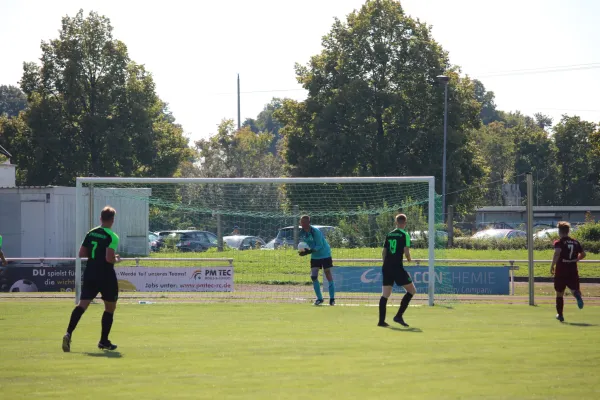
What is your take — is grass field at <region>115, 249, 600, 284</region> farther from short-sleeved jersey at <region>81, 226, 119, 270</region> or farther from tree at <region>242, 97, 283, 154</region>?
tree at <region>242, 97, 283, 154</region>

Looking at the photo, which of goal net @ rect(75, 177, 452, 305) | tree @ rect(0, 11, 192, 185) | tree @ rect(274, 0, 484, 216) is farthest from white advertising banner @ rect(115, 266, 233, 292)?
tree @ rect(0, 11, 192, 185)

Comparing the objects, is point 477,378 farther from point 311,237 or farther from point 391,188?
point 391,188

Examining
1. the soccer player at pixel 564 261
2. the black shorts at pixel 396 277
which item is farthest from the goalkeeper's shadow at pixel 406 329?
the soccer player at pixel 564 261

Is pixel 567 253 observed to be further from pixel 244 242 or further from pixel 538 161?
pixel 538 161

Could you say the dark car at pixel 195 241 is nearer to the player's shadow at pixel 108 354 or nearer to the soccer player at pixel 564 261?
the soccer player at pixel 564 261

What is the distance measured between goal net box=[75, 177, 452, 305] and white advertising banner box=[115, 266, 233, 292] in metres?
0.03

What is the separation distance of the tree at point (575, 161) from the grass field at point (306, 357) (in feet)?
200

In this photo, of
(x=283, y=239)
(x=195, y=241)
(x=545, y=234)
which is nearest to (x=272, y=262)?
(x=283, y=239)

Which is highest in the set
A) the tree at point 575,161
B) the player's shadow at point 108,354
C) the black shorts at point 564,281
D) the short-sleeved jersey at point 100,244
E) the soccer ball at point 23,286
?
the tree at point 575,161

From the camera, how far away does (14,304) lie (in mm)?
20297

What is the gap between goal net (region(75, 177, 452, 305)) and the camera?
21250 millimetres

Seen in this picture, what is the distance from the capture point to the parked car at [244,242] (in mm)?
25266

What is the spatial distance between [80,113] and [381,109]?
57.4ft

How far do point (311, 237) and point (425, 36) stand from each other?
3293cm
